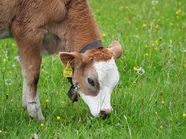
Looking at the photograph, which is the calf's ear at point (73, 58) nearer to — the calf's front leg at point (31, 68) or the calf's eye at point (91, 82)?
the calf's eye at point (91, 82)

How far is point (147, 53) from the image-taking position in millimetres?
8297

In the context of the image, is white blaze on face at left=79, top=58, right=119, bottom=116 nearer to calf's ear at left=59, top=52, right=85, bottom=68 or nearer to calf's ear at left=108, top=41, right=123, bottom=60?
calf's ear at left=59, top=52, right=85, bottom=68

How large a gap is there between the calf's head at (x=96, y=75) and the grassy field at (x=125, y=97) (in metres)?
0.17

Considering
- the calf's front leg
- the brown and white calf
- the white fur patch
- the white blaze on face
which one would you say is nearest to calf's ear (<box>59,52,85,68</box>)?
the brown and white calf

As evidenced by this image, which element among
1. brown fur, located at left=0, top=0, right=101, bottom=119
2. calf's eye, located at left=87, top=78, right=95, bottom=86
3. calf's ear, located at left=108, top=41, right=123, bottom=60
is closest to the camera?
calf's eye, located at left=87, top=78, right=95, bottom=86

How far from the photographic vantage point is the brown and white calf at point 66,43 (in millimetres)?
6078

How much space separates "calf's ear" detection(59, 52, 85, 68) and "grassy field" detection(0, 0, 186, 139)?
51 cm


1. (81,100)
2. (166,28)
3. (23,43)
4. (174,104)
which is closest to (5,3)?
(23,43)

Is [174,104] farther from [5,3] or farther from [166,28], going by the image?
[166,28]

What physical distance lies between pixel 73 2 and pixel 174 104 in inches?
69.7

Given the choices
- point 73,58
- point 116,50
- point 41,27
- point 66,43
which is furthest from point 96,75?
point 41,27

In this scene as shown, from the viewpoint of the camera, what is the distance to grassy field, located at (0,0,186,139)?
587cm

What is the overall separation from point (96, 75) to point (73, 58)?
0.35m

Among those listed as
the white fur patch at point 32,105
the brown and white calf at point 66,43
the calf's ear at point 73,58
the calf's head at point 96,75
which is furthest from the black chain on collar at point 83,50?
the white fur patch at point 32,105
